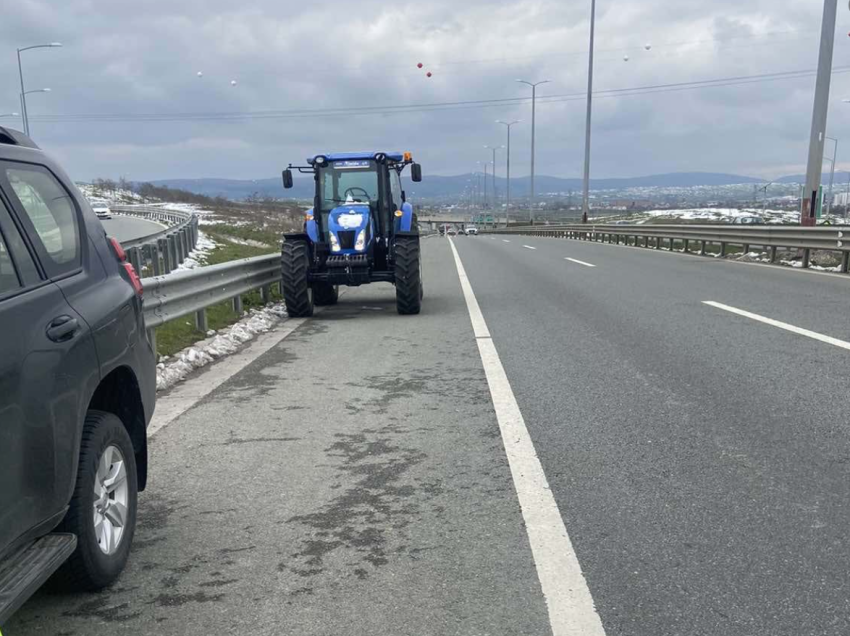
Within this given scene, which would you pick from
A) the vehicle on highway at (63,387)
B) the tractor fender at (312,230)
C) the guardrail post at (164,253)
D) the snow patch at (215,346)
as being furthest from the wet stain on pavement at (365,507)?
the guardrail post at (164,253)

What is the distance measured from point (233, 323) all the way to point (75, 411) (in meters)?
7.77

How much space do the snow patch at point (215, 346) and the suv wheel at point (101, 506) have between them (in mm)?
3582

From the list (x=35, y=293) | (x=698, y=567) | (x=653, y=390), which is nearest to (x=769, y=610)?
(x=698, y=567)

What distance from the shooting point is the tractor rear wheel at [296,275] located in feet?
37.4

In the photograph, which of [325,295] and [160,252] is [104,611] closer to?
[325,295]

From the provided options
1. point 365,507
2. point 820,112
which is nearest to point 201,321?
point 365,507

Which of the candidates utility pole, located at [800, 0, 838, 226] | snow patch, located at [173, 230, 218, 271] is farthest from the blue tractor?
utility pole, located at [800, 0, 838, 226]

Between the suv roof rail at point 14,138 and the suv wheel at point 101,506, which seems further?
the suv roof rail at point 14,138

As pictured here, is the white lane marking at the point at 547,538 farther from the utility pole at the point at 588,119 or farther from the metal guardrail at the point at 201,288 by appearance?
the utility pole at the point at 588,119

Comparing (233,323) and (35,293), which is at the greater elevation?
(35,293)

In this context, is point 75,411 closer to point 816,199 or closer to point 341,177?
point 341,177

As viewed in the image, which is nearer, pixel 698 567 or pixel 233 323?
pixel 698 567

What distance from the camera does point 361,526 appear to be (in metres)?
3.89

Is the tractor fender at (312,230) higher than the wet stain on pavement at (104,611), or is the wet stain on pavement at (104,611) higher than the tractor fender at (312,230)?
the tractor fender at (312,230)
